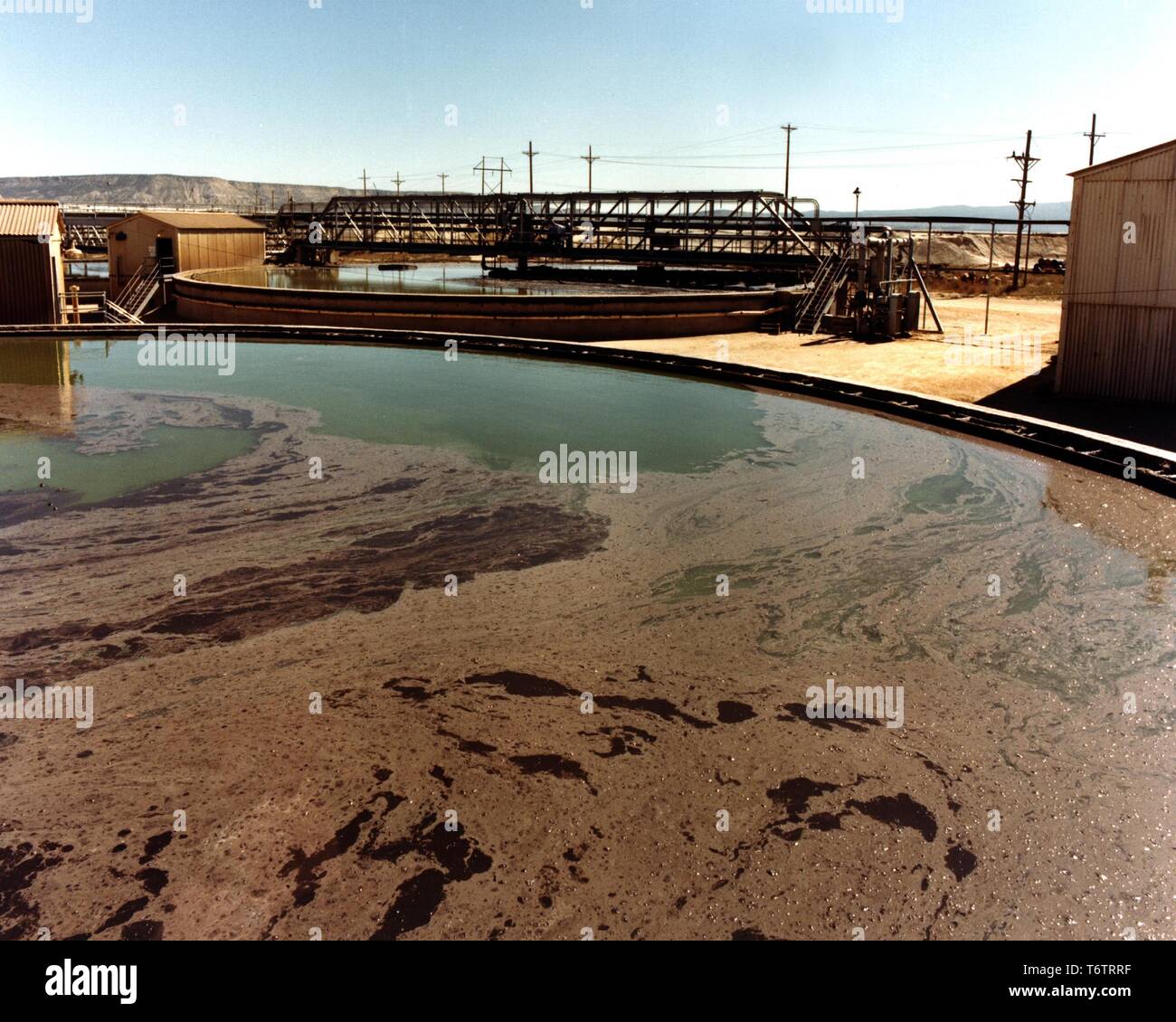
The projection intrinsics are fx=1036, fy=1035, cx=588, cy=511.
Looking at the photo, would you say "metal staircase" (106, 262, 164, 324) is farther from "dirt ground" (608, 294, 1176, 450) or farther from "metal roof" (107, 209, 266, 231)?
"dirt ground" (608, 294, 1176, 450)

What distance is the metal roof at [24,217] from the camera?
22484 millimetres

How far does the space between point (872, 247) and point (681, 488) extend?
48.2 feet

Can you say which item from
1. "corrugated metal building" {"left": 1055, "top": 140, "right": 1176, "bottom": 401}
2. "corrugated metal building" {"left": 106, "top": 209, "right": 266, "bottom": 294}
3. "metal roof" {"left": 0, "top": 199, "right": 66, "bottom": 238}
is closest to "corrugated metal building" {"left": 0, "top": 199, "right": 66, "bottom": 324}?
"metal roof" {"left": 0, "top": 199, "right": 66, "bottom": 238}

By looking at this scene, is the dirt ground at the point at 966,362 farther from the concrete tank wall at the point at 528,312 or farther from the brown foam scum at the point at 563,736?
the brown foam scum at the point at 563,736

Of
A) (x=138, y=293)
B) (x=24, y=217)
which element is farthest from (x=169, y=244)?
(x=24, y=217)

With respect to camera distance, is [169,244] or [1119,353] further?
[169,244]

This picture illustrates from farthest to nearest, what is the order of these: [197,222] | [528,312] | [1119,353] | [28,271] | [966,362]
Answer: [197,222] < [28,271] < [528,312] < [966,362] < [1119,353]

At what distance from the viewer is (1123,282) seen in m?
13.4

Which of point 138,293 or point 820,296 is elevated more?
point 820,296

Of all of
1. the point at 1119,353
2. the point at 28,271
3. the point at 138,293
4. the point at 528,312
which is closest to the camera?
the point at 1119,353

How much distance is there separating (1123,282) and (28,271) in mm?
21329

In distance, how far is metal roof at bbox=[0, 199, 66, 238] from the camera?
2248cm

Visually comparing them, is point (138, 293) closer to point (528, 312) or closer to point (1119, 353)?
point (528, 312)
